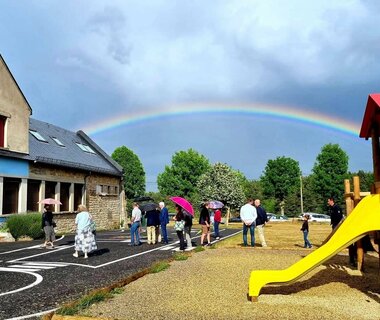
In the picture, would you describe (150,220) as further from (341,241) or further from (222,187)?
(222,187)

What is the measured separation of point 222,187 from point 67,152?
22290 mm

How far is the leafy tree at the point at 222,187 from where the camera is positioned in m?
44.5

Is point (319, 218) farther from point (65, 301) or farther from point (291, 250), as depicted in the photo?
point (65, 301)

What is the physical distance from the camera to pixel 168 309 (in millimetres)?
5570

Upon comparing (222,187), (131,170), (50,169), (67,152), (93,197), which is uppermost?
(131,170)

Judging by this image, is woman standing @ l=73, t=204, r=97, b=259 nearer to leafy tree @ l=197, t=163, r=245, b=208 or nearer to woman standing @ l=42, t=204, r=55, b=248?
woman standing @ l=42, t=204, r=55, b=248

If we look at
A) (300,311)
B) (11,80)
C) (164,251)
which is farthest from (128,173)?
A: (300,311)

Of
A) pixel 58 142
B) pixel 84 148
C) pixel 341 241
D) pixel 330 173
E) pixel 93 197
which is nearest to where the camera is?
pixel 341 241

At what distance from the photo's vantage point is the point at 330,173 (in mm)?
51938

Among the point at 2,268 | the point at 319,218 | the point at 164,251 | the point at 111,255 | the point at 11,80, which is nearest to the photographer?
the point at 2,268

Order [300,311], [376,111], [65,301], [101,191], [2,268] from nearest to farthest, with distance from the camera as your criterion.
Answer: [300,311]
[65,301]
[376,111]
[2,268]
[101,191]

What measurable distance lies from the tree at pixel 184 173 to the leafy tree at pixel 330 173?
62.3ft

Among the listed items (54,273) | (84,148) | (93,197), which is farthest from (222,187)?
(54,273)

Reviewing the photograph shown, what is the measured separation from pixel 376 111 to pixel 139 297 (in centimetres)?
606
